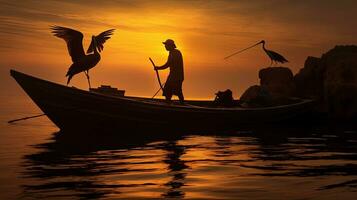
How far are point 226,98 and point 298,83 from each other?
1119cm

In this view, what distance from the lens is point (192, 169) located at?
1078 cm

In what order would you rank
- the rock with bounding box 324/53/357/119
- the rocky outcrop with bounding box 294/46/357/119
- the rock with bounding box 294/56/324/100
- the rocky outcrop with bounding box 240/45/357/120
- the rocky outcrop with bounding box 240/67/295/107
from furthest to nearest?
the rock with bounding box 294/56/324/100, the rocky outcrop with bounding box 240/67/295/107, the rocky outcrop with bounding box 294/46/357/119, the rock with bounding box 324/53/357/119, the rocky outcrop with bounding box 240/45/357/120

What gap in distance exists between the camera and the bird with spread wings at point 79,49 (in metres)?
18.0

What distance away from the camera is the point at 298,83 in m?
35.2

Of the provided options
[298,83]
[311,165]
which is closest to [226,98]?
[298,83]

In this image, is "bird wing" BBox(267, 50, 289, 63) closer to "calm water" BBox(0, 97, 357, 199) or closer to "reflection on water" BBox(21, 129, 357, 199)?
"calm water" BBox(0, 97, 357, 199)

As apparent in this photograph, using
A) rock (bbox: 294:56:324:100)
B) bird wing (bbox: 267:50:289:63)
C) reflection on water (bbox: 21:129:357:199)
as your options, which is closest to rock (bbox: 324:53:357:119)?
rock (bbox: 294:56:324:100)

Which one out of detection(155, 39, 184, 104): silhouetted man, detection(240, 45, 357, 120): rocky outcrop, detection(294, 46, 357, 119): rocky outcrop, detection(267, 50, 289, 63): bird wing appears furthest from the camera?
detection(267, 50, 289, 63): bird wing

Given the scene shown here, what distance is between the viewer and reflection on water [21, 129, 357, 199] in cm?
827

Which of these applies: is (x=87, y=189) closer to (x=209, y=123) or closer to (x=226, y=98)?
(x=209, y=123)

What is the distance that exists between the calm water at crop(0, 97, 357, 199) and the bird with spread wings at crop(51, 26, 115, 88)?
275cm

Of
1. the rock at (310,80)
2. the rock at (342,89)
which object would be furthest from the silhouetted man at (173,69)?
the rock at (310,80)

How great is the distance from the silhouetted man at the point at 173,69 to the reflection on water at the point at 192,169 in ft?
8.23

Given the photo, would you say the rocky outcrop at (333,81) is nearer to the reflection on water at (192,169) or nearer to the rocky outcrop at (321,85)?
the rocky outcrop at (321,85)
